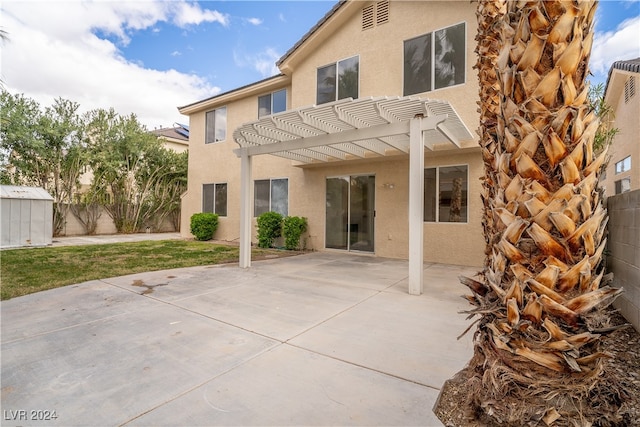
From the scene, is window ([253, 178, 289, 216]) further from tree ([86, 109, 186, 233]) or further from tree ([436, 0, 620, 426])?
tree ([436, 0, 620, 426])

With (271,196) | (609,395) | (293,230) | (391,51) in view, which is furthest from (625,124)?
(609,395)

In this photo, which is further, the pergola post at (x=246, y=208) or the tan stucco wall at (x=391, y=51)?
the tan stucco wall at (x=391, y=51)

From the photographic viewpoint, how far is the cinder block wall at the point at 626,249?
2.91 m

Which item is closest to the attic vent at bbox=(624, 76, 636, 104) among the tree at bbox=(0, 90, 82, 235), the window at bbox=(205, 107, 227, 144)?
the window at bbox=(205, 107, 227, 144)

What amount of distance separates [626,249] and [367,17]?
9.12 m

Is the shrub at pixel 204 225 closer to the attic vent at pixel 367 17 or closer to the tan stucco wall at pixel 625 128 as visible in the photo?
the attic vent at pixel 367 17

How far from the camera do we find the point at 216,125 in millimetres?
13750

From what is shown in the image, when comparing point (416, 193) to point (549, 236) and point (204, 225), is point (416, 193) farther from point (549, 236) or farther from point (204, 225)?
point (204, 225)

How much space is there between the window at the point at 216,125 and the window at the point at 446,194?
908cm

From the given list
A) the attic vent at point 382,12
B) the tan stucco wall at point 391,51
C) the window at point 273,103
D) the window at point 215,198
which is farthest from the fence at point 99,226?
the attic vent at point 382,12

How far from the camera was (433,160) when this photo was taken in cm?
855

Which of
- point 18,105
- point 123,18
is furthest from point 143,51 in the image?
point 18,105

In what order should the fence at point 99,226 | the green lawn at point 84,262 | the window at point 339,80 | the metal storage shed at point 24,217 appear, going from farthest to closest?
Result: 1. the fence at point 99,226
2. the metal storage shed at point 24,217
3. the window at point 339,80
4. the green lawn at point 84,262

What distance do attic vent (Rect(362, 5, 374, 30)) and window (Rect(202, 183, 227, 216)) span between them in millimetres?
8178
